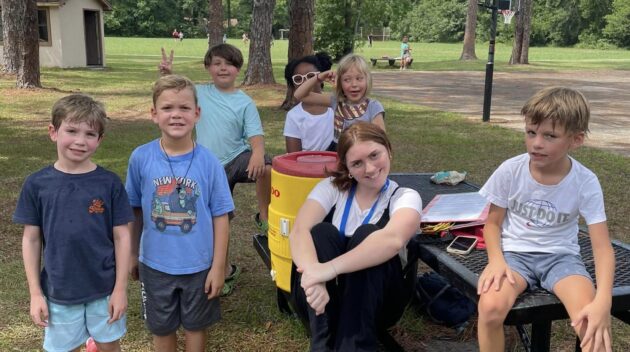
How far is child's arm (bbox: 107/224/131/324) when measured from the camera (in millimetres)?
2441

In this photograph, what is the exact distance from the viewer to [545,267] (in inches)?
93.9

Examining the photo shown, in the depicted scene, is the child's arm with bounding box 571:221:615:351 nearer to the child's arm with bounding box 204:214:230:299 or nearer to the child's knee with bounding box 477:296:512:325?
the child's knee with bounding box 477:296:512:325

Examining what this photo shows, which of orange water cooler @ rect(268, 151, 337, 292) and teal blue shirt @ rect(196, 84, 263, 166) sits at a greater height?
teal blue shirt @ rect(196, 84, 263, 166)

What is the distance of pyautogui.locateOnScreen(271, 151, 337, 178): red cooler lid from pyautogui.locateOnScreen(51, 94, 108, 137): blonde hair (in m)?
0.95

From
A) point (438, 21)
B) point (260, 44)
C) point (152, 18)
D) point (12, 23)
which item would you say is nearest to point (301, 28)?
point (260, 44)

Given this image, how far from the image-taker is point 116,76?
1972cm

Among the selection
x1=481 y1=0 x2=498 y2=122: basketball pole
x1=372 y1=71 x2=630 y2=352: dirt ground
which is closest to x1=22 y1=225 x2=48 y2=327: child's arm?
x1=372 y1=71 x2=630 y2=352: dirt ground

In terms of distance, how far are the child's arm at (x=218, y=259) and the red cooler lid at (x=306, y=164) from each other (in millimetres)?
494

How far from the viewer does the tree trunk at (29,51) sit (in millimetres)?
13891

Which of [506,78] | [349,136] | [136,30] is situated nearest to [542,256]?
[349,136]

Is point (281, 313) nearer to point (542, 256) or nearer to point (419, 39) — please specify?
point (542, 256)

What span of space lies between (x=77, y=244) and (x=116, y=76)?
18562 millimetres

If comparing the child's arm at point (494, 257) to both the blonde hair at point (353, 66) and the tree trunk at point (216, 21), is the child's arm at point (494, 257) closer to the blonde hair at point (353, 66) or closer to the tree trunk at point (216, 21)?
the blonde hair at point (353, 66)

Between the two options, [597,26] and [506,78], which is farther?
[597,26]
